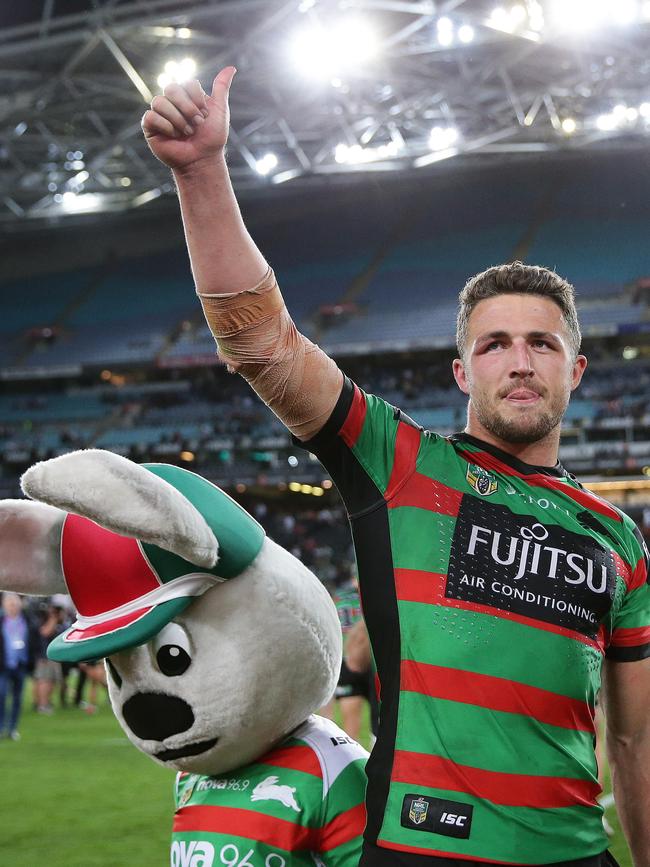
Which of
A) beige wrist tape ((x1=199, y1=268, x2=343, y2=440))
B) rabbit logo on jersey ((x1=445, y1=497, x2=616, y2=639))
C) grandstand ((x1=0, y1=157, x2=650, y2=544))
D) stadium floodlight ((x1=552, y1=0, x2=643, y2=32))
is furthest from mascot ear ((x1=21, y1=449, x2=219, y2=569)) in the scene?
grandstand ((x1=0, y1=157, x2=650, y2=544))

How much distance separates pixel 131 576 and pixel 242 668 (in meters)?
0.28

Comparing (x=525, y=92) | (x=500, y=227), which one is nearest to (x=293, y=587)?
(x=525, y=92)

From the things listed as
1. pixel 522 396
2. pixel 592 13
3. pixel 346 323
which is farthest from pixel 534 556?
pixel 346 323

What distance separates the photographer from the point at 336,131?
25.0m

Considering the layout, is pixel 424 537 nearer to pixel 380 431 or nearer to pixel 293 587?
pixel 380 431

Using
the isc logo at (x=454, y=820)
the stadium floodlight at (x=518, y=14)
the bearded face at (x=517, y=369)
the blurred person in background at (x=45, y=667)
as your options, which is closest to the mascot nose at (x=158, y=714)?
the isc logo at (x=454, y=820)

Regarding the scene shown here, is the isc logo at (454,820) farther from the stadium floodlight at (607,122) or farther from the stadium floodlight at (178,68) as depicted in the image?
the stadium floodlight at (607,122)

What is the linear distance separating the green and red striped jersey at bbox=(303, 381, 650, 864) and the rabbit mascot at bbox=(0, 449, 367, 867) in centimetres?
23

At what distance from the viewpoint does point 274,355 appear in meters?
1.71

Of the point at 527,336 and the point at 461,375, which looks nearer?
the point at 527,336

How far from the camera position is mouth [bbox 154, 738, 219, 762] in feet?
6.27

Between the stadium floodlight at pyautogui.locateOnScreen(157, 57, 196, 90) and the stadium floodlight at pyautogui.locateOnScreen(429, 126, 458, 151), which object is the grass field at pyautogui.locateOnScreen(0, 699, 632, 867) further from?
the stadium floodlight at pyautogui.locateOnScreen(429, 126, 458, 151)

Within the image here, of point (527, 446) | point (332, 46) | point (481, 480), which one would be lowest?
point (481, 480)

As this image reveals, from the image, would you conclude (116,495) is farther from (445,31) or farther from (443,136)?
(443,136)
